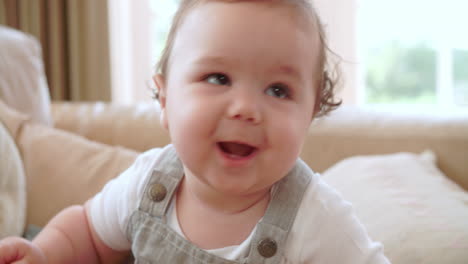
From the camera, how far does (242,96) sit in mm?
693

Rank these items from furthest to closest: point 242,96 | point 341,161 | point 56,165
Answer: point 341,161 → point 56,165 → point 242,96

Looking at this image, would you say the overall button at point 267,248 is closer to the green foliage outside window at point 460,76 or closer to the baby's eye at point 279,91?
the baby's eye at point 279,91

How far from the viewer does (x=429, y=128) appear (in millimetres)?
1488

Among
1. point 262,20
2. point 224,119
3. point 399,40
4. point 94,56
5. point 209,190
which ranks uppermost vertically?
point 262,20

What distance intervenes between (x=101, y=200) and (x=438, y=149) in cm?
98

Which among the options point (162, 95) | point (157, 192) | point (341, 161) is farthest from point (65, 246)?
point (341, 161)

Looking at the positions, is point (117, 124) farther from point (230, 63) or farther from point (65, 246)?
point (230, 63)

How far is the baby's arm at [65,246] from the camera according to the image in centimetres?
86

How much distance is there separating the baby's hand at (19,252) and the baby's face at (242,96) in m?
0.35

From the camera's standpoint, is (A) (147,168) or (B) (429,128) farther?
(B) (429,128)

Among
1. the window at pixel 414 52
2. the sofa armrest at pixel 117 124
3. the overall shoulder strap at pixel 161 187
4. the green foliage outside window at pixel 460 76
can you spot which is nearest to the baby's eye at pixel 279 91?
the overall shoulder strap at pixel 161 187

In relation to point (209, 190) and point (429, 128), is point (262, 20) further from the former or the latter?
point (429, 128)

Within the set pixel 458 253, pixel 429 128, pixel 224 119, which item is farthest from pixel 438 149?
pixel 224 119

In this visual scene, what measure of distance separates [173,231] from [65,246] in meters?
0.24
